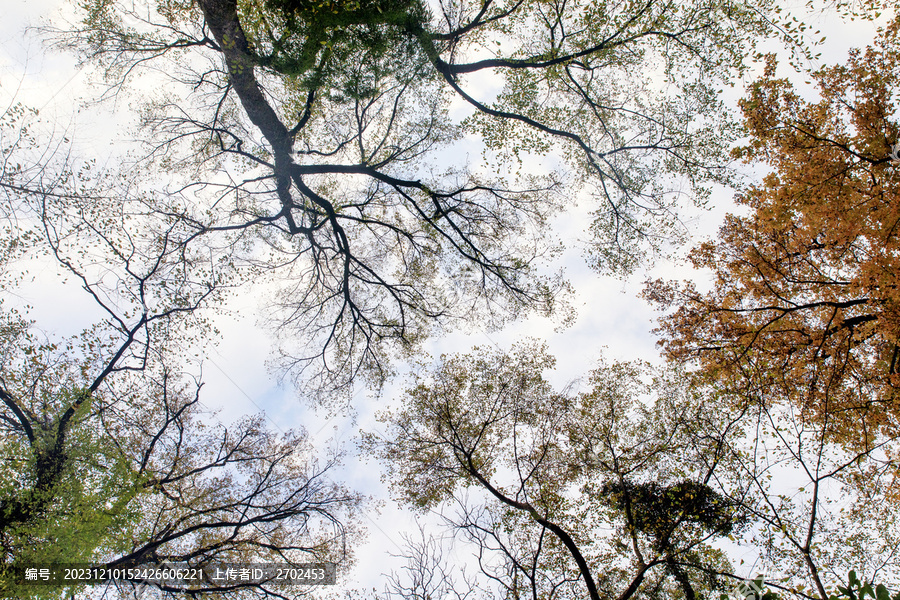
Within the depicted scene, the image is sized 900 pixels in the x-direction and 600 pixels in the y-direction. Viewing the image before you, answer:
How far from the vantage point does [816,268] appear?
11.6 meters

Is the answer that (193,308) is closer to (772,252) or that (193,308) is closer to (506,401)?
(506,401)

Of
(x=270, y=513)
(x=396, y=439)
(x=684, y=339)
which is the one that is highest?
(x=684, y=339)

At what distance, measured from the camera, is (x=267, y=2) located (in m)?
9.30

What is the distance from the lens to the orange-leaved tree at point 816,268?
8.76 metres

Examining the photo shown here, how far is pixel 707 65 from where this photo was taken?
10.3 metres

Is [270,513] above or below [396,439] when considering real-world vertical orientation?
below

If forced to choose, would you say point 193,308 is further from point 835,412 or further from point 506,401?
point 835,412

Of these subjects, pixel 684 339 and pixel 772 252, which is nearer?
pixel 772 252

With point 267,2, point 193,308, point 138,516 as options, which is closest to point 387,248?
point 193,308

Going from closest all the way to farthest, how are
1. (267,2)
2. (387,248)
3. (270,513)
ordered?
(267,2), (270,513), (387,248)

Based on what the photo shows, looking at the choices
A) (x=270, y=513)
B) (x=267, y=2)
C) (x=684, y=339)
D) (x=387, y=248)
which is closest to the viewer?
(x=267, y=2)

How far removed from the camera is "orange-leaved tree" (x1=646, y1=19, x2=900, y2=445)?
8.76 meters

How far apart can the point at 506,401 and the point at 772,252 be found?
32.3ft

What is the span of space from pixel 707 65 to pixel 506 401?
11.7 m
